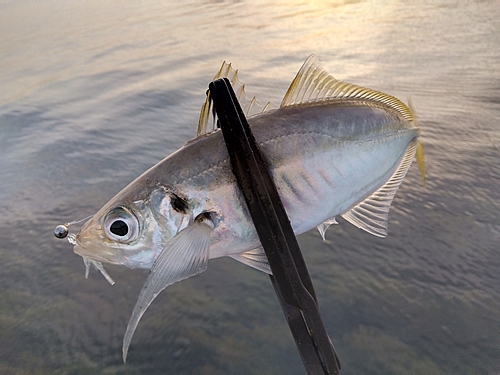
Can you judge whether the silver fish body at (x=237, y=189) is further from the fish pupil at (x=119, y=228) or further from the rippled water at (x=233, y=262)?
the rippled water at (x=233, y=262)

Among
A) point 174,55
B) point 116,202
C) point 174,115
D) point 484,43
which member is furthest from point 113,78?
point 484,43

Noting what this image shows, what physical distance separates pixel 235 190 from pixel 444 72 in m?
4.50

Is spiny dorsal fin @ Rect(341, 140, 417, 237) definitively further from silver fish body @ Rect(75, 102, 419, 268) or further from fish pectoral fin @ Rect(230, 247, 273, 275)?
fish pectoral fin @ Rect(230, 247, 273, 275)

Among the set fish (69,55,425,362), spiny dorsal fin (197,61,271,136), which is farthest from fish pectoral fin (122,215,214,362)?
spiny dorsal fin (197,61,271,136)

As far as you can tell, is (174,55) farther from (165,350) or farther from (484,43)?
(165,350)

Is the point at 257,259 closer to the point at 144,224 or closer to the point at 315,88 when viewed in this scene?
the point at 144,224

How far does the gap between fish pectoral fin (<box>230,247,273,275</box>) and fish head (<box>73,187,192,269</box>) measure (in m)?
0.20

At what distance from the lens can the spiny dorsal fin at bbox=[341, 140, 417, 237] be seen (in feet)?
4.56

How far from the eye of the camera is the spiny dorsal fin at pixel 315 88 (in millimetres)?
1222

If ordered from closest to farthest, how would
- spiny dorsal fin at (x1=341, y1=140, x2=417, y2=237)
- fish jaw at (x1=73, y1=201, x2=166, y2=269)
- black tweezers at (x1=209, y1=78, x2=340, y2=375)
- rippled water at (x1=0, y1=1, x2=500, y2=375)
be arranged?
black tweezers at (x1=209, y1=78, x2=340, y2=375) → fish jaw at (x1=73, y1=201, x2=166, y2=269) → spiny dorsal fin at (x1=341, y1=140, x2=417, y2=237) → rippled water at (x1=0, y1=1, x2=500, y2=375)

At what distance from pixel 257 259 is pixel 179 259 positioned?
22 cm

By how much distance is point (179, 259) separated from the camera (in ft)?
3.18

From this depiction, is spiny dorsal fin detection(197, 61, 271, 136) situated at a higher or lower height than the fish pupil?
higher

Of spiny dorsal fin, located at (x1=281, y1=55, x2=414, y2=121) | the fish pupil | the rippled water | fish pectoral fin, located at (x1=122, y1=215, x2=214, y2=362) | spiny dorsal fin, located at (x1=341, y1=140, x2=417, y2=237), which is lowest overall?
the rippled water
